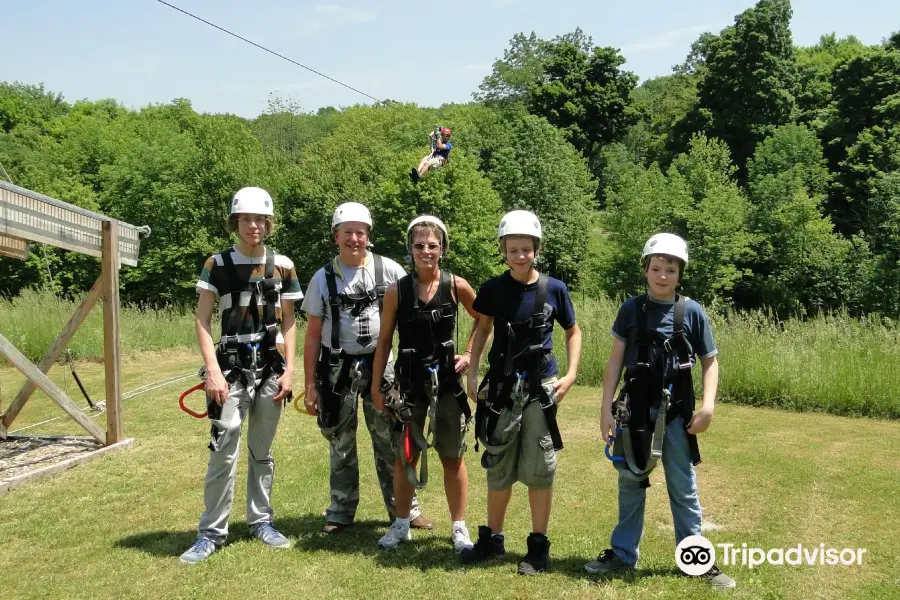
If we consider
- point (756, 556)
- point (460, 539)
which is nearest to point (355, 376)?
point (460, 539)

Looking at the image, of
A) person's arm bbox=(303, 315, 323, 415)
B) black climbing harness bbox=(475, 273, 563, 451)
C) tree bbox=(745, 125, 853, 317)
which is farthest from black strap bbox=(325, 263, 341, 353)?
tree bbox=(745, 125, 853, 317)

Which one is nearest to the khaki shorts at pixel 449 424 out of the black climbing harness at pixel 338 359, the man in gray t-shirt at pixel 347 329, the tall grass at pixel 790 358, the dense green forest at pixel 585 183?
the man in gray t-shirt at pixel 347 329

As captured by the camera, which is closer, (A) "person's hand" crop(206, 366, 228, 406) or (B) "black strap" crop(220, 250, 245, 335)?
(A) "person's hand" crop(206, 366, 228, 406)

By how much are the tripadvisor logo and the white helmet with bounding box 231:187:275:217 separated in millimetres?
3506

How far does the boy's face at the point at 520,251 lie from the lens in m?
4.50

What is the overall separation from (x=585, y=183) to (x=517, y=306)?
51.4m

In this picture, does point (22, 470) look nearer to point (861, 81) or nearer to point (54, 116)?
point (861, 81)

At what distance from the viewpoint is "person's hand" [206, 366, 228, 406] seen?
485 cm

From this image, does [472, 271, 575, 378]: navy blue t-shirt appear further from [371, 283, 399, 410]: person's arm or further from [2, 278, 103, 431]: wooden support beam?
[2, 278, 103, 431]: wooden support beam

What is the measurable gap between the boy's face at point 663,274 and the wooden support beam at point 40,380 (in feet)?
19.8

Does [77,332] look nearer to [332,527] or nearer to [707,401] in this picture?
[332,527]

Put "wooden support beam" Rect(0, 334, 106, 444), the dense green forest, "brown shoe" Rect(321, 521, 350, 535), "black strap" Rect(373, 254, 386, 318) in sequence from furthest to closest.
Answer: the dense green forest, "wooden support beam" Rect(0, 334, 106, 444), "brown shoe" Rect(321, 521, 350, 535), "black strap" Rect(373, 254, 386, 318)

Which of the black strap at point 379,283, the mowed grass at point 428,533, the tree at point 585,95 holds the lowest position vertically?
the mowed grass at point 428,533

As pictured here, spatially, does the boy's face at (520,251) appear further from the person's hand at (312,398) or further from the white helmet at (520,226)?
the person's hand at (312,398)
